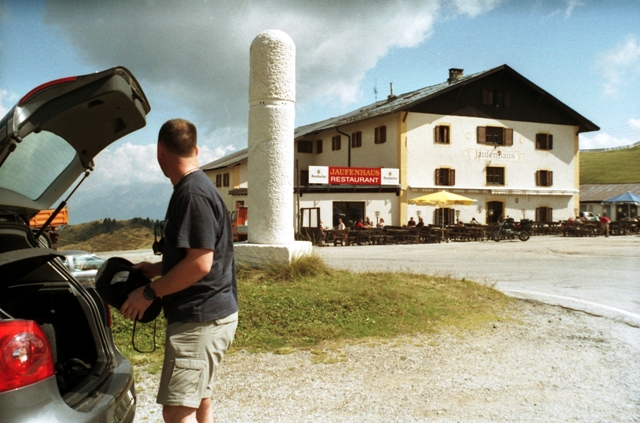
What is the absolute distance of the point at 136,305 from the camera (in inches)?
106

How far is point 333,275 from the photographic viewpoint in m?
9.44

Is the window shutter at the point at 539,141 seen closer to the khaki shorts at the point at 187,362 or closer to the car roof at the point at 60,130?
the car roof at the point at 60,130

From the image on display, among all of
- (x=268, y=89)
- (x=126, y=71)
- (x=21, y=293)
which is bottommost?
(x=21, y=293)

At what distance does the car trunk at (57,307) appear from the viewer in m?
2.98

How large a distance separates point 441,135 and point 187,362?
3502 cm

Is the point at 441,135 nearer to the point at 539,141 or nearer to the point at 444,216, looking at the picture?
the point at 444,216

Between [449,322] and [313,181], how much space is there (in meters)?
24.3

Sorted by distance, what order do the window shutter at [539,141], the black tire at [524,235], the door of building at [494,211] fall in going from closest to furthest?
the black tire at [524,235], the door of building at [494,211], the window shutter at [539,141]

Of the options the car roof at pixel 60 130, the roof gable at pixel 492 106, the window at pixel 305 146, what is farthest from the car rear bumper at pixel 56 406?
the window at pixel 305 146

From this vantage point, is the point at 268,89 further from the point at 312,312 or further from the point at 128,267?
the point at 128,267

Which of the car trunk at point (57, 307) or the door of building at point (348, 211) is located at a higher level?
the door of building at point (348, 211)

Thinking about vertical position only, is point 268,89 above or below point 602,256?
above

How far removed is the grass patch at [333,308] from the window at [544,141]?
1286 inches

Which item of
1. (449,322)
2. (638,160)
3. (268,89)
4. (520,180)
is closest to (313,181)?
(520,180)
